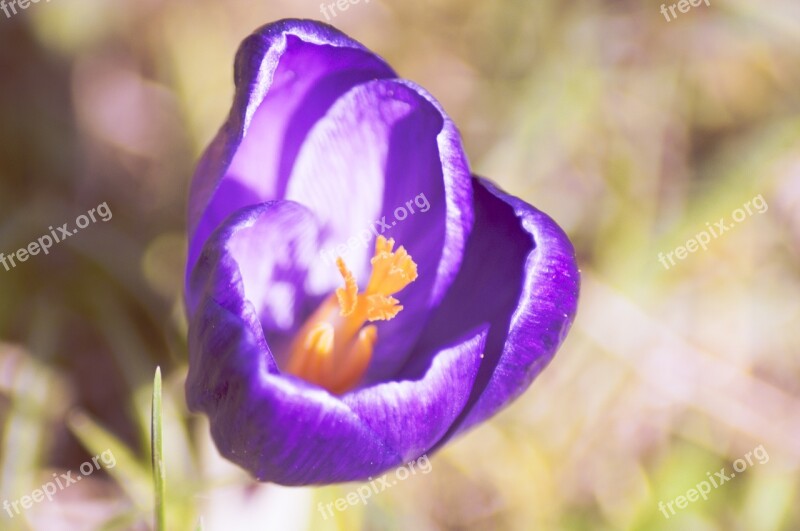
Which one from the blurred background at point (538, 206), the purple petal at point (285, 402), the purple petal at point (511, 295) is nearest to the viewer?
the purple petal at point (285, 402)

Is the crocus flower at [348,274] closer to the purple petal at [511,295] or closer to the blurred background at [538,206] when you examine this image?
the purple petal at [511,295]

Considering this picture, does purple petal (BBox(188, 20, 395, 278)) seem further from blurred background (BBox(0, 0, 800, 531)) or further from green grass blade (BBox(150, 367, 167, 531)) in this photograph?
blurred background (BBox(0, 0, 800, 531))

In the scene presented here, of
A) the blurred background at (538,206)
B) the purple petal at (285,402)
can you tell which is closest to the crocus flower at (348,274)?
the purple petal at (285,402)

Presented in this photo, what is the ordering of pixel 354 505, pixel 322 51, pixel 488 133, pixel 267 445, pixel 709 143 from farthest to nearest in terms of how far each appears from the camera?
1. pixel 709 143
2. pixel 488 133
3. pixel 354 505
4. pixel 322 51
5. pixel 267 445

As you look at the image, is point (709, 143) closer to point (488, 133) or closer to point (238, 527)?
point (488, 133)

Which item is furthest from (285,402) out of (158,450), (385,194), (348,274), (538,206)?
(538,206)

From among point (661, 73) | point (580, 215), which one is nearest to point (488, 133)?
point (580, 215)
